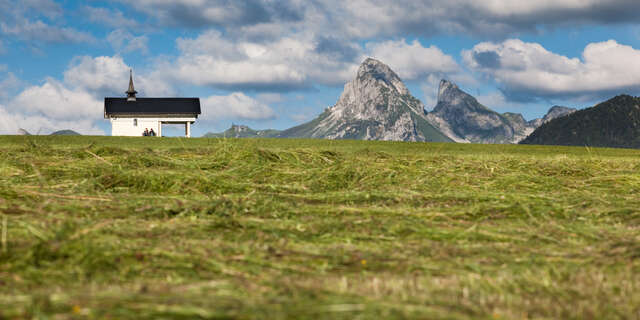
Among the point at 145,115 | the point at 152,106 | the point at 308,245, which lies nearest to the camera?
the point at 308,245

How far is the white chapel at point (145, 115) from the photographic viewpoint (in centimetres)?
4900

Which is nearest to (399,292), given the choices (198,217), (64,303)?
(64,303)

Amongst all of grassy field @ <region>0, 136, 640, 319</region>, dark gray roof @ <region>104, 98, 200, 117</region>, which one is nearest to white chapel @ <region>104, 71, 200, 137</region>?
dark gray roof @ <region>104, 98, 200, 117</region>

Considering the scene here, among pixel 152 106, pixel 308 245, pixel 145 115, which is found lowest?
pixel 308 245

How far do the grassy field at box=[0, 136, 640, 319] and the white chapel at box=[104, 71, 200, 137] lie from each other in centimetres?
4400

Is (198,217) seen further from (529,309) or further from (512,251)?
(529,309)

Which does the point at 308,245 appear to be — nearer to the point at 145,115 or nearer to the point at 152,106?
the point at 145,115

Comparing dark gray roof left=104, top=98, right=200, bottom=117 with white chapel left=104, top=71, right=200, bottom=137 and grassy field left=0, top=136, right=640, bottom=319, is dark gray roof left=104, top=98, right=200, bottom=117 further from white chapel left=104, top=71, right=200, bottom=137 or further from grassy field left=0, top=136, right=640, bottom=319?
grassy field left=0, top=136, right=640, bottom=319

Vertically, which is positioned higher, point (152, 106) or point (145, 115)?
point (152, 106)

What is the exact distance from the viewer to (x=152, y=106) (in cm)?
5050

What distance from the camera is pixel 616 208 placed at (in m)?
5.02

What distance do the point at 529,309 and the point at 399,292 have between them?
56 cm

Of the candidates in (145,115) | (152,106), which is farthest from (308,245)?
(152,106)

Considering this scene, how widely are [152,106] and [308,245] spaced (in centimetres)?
5006
